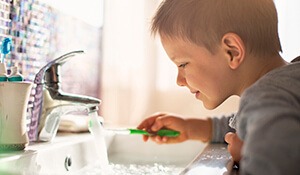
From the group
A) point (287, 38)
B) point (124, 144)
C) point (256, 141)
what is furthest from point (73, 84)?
point (256, 141)

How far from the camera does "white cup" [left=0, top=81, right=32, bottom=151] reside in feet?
2.64

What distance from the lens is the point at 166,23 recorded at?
0.84m

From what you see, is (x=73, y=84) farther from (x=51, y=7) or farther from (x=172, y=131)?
(x=172, y=131)

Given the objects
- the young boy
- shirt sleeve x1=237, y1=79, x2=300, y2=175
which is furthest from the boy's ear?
shirt sleeve x1=237, y1=79, x2=300, y2=175

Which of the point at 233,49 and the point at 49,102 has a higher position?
the point at 233,49

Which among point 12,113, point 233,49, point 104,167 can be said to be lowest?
point 104,167

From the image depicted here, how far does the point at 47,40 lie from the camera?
48.5 inches

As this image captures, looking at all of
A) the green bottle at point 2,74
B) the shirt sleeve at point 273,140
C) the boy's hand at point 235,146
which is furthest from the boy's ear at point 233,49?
the green bottle at point 2,74

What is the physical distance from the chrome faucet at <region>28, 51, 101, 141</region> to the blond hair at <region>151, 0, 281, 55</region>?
0.26 meters

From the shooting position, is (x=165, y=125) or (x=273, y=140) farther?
(x=165, y=125)

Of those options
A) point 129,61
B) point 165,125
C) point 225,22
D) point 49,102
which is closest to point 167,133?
point 165,125

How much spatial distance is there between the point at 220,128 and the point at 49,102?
1.40 ft

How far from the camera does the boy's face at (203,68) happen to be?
0.81 meters

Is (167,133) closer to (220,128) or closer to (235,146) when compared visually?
(220,128)
